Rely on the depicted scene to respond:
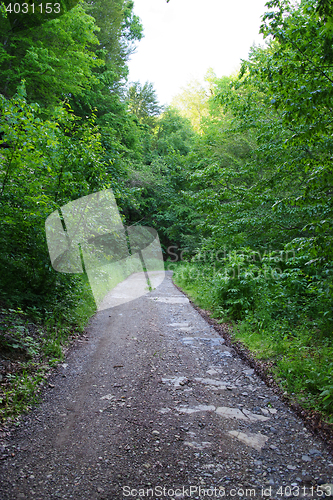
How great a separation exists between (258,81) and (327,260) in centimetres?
506

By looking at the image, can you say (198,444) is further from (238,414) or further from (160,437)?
(238,414)

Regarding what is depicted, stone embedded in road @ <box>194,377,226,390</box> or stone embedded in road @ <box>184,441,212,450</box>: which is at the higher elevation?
stone embedded in road @ <box>184,441,212,450</box>

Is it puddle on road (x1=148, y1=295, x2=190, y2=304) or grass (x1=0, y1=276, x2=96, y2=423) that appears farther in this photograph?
puddle on road (x1=148, y1=295, x2=190, y2=304)

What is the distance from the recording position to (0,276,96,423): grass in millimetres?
3260

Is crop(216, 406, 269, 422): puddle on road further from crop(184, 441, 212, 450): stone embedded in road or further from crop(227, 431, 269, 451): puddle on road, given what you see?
crop(184, 441, 212, 450): stone embedded in road

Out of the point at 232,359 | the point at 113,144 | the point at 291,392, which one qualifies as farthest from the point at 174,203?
the point at 291,392

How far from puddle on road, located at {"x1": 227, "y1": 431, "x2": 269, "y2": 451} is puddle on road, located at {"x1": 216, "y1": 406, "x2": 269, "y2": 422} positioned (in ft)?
0.87

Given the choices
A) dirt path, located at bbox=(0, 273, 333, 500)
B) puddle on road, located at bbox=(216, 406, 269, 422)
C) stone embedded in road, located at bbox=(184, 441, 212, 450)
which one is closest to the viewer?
dirt path, located at bbox=(0, 273, 333, 500)

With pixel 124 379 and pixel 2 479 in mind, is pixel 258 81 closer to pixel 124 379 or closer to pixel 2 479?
pixel 124 379

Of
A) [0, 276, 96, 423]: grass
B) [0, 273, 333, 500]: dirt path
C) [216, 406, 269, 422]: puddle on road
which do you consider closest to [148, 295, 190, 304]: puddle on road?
[0, 276, 96, 423]: grass

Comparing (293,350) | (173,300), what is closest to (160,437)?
(293,350)

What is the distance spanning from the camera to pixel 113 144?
9.98m

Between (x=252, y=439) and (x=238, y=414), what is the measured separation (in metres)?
0.42

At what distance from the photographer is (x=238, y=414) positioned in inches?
125
